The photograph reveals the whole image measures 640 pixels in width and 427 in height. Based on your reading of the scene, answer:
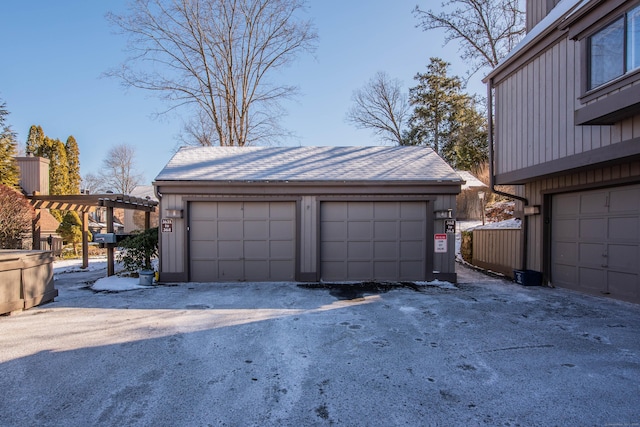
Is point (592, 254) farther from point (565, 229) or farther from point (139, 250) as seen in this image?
point (139, 250)

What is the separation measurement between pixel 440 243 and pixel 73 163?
85.7ft

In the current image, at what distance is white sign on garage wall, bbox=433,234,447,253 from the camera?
7887mm

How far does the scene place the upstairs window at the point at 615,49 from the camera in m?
4.92

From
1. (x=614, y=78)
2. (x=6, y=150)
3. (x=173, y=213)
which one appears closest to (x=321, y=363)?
(x=173, y=213)

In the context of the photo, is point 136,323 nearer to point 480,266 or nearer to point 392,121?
point 480,266

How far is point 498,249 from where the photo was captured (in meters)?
9.45

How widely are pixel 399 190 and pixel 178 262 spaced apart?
5.71 metres

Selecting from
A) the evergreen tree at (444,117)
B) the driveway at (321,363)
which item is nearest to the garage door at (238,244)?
the driveway at (321,363)

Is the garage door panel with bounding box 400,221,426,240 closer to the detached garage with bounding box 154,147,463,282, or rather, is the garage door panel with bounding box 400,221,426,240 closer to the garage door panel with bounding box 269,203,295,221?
the detached garage with bounding box 154,147,463,282

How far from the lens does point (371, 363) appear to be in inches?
139

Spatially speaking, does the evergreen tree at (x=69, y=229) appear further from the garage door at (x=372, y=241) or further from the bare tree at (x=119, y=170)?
the bare tree at (x=119, y=170)

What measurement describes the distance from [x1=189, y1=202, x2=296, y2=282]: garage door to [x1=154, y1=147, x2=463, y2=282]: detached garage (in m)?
0.02

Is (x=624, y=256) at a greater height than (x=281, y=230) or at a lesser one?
lesser

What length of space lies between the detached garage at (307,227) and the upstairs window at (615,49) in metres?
3.20
